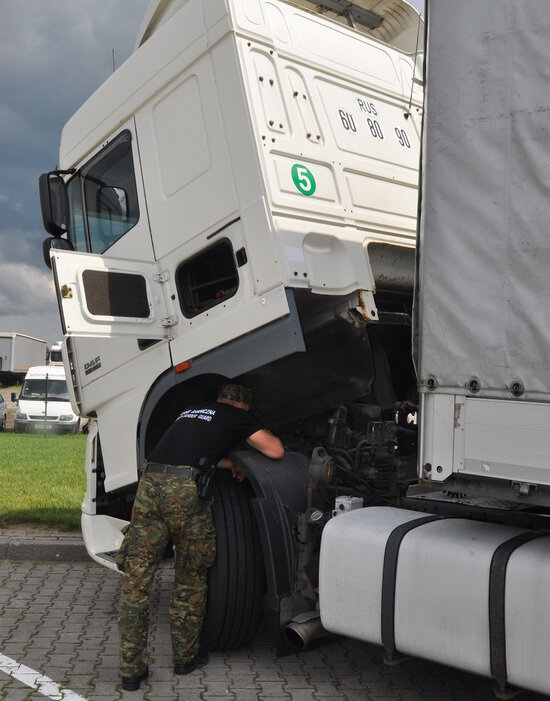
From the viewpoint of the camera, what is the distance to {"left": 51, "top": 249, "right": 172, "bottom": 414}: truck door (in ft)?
15.0

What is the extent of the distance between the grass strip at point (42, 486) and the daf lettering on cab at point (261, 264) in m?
2.44

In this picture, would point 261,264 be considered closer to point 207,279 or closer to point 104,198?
point 207,279

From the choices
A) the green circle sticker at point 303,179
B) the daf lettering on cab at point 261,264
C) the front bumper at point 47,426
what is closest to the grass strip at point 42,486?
the daf lettering on cab at point 261,264

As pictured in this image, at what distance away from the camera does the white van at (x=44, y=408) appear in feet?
72.2

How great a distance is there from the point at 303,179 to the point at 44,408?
1879 cm

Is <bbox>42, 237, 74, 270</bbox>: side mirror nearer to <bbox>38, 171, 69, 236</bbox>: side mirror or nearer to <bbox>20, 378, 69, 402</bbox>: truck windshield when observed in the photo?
<bbox>38, 171, 69, 236</bbox>: side mirror

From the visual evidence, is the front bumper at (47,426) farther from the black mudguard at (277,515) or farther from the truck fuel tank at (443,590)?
the truck fuel tank at (443,590)

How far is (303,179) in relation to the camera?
→ 443cm

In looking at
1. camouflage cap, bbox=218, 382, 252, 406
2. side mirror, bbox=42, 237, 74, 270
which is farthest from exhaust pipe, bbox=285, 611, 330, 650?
side mirror, bbox=42, 237, 74, 270

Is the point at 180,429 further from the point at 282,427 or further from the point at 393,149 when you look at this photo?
the point at 393,149

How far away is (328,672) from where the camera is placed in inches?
172

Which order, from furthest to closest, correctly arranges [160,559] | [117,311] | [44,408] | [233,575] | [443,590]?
[44,408], [117,311], [233,575], [160,559], [443,590]

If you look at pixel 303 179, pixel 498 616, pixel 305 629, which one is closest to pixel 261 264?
pixel 303 179

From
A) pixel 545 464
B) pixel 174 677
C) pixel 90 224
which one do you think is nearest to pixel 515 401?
pixel 545 464
